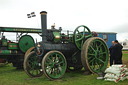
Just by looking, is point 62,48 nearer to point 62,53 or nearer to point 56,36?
point 62,53

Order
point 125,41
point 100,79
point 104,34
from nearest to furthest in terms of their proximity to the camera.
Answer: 1. point 100,79
2. point 104,34
3. point 125,41

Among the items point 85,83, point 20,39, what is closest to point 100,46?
point 85,83

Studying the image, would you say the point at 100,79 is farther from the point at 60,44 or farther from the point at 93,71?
the point at 60,44

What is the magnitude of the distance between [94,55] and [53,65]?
2.07 m

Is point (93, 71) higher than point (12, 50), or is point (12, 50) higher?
point (12, 50)

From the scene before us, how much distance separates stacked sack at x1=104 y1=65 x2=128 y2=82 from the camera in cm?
609

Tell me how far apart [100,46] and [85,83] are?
8.60 ft

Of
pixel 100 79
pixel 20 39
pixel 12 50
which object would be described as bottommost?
pixel 100 79

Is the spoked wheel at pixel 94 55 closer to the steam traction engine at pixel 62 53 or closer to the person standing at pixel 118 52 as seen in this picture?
the steam traction engine at pixel 62 53

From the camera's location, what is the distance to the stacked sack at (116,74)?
609cm

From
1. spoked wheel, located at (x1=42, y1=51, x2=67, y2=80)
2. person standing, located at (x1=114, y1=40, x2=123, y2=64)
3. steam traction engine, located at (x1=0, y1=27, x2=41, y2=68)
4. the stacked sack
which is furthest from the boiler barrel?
steam traction engine, located at (x1=0, y1=27, x2=41, y2=68)

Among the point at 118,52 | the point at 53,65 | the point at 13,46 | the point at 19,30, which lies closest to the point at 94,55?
the point at 118,52

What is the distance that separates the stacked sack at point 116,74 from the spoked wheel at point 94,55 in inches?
46.0

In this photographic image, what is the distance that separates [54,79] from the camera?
21.6 feet
